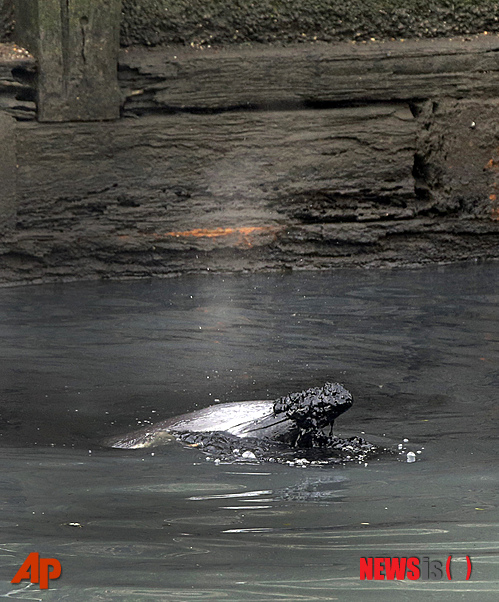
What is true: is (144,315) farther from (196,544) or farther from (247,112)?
(196,544)

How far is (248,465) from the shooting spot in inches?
101

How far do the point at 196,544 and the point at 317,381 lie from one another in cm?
192

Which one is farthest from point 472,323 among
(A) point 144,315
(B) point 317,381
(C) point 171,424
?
(C) point 171,424

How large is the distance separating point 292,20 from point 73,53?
1.51m

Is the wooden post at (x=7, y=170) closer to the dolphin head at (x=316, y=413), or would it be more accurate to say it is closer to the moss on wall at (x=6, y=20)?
the moss on wall at (x=6, y=20)

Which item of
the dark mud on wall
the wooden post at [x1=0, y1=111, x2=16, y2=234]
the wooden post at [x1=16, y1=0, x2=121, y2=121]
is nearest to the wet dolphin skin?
the wooden post at [x1=0, y1=111, x2=16, y2=234]

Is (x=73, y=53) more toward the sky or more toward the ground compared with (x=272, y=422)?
more toward the sky

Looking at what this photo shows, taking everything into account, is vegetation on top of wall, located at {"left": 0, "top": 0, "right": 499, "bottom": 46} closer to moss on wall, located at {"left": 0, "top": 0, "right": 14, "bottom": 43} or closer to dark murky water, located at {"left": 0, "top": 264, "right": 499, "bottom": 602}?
moss on wall, located at {"left": 0, "top": 0, "right": 14, "bottom": 43}

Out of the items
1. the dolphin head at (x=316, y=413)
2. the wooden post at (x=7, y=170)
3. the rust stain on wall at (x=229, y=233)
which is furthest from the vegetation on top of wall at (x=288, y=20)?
the dolphin head at (x=316, y=413)

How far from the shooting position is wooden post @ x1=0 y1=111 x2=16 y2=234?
19.3 feet

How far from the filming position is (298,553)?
5.58ft

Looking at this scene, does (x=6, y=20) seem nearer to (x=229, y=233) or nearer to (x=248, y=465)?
(x=229, y=233)

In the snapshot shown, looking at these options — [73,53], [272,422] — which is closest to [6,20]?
[73,53]

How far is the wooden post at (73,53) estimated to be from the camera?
229 inches
